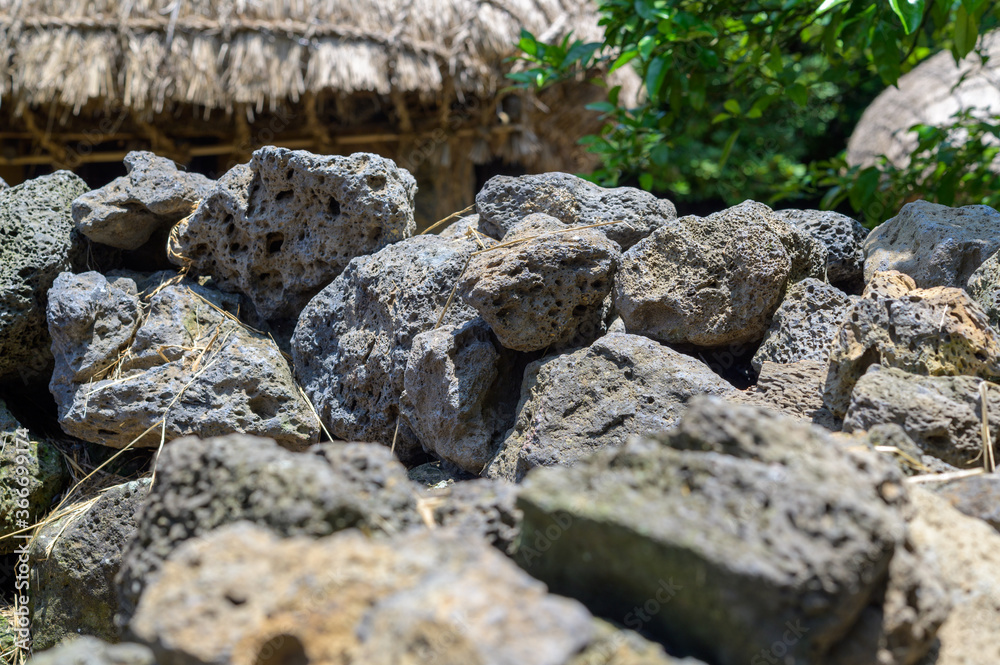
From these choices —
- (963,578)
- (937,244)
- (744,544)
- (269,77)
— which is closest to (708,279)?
(937,244)

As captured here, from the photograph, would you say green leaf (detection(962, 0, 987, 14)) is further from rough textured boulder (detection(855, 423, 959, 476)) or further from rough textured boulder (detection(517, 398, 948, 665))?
rough textured boulder (detection(517, 398, 948, 665))

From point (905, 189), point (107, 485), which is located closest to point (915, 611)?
point (107, 485)

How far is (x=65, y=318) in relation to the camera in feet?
7.90

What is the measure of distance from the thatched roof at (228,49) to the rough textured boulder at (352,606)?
4.06 meters

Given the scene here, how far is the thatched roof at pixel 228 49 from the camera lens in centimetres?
453

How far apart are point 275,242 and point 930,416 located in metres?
1.88

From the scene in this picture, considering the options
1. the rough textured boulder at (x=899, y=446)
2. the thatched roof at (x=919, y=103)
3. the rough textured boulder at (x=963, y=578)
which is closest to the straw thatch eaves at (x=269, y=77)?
the thatched roof at (x=919, y=103)

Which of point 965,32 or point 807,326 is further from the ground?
point 965,32

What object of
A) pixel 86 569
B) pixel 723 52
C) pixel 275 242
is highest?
pixel 723 52

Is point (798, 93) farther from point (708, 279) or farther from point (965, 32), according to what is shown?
point (708, 279)

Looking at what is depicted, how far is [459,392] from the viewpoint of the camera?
2.12 m

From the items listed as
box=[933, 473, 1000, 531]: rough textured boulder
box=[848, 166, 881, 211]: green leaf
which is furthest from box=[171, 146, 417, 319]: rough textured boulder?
box=[848, 166, 881, 211]: green leaf

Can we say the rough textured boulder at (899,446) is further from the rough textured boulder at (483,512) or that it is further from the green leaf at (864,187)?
the green leaf at (864,187)

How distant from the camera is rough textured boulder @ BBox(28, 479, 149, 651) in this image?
2.41 metres
